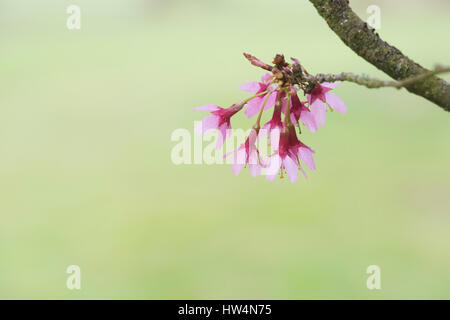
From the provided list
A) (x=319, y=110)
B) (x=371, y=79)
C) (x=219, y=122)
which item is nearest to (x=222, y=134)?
(x=219, y=122)

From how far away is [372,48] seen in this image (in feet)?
1.74

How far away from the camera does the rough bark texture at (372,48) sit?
524mm

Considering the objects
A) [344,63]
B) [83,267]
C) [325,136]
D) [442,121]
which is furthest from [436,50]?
[83,267]

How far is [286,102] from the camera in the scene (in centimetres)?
61

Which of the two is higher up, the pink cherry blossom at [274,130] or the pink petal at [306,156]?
the pink cherry blossom at [274,130]

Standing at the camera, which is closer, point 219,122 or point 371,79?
point 371,79

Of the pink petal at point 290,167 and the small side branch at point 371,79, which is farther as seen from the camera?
the pink petal at point 290,167

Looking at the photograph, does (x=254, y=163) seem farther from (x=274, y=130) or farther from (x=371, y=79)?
(x=371, y=79)

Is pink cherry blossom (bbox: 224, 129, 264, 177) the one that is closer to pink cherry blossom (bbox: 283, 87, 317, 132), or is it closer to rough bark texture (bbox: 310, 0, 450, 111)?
pink cherry blossom (bbox: 283, 87, 317, 132)

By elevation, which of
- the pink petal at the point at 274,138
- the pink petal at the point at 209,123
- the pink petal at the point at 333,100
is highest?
the pink petal at the point at 333,100

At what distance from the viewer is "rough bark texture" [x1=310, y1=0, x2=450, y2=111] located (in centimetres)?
52

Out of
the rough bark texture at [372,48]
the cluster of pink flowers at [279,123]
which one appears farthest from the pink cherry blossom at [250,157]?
the rough bark texture at [372,48]

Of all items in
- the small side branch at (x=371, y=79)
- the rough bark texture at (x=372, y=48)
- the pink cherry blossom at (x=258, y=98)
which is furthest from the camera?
the pink cherry blossom at (x=258, y=98)

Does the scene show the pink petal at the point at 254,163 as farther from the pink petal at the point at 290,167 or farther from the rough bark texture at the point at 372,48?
the rough bark texture at the point at 372,48
